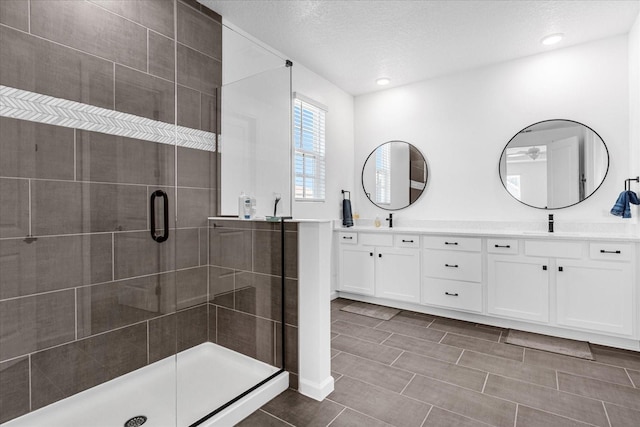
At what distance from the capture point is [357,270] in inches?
157

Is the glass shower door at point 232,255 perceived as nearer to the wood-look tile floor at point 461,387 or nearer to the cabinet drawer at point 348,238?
the wood-look tile floor at point 461,387

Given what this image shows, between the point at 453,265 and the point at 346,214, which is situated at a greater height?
the point at 346,214

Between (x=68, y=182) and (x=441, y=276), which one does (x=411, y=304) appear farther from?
(x=68, y=182)

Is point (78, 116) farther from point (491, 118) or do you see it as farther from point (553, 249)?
point (491, 118)

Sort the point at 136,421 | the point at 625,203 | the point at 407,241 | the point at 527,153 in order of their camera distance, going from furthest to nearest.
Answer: the point at 407,241 → the point at 527,153 → the point at 625,203 → the point at 136,421

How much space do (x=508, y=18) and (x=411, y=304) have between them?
2824mm

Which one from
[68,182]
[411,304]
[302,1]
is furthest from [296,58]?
[411,304]

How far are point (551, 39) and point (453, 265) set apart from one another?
7.59ft

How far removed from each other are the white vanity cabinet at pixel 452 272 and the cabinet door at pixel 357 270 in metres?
0.62

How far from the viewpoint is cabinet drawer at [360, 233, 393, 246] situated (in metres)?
3.75

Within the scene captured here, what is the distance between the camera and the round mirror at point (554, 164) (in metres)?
3.22

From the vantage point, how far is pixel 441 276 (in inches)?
135

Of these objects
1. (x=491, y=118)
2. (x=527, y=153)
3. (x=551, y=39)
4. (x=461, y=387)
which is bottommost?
(x=461, y=387)

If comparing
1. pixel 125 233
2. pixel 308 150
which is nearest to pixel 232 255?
pixel 125 233
